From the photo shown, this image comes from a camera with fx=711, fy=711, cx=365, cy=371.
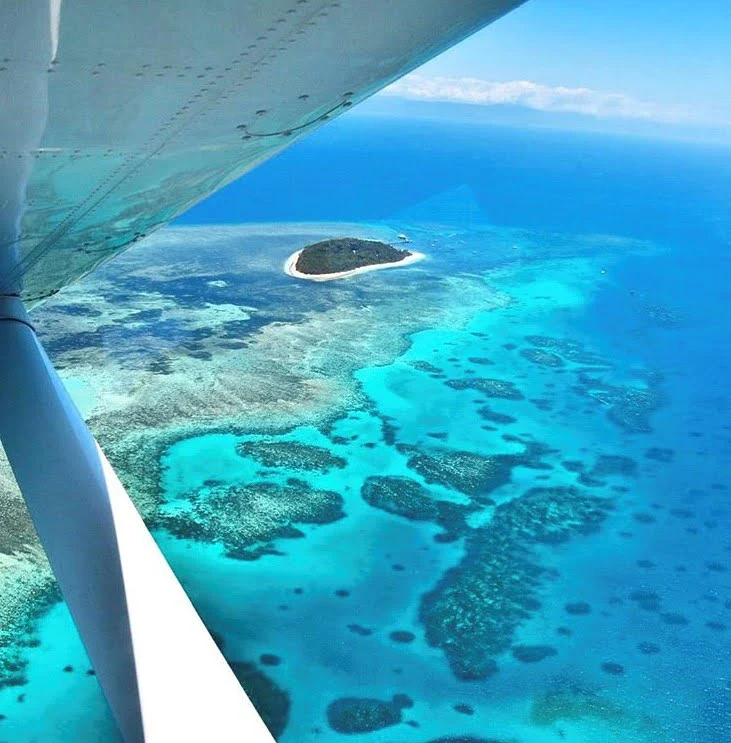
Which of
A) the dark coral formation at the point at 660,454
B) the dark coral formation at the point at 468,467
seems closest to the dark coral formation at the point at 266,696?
the dark coral formation at the point at 468,467

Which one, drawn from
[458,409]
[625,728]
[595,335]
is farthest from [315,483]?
[595,335]

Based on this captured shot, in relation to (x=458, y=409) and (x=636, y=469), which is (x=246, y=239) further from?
(x=636, y=469)

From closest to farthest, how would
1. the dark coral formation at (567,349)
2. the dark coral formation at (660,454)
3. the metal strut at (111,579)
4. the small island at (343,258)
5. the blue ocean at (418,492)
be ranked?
the metal strut at (111,579)
the blue ocean at (418,492)
the dark coral formation at (660,454)
the dark coral formation at (567,349)
the small island at (343,258)

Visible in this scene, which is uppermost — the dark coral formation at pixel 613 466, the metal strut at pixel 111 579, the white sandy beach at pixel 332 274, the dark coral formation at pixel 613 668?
the metal strut at pixel 111 579

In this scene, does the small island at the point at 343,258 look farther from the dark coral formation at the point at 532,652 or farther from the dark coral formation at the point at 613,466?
the dark coral formation at the point at 532,652

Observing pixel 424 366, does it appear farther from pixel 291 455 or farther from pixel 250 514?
pixel 250 514

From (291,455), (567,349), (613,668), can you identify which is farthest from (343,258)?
(613,668)
